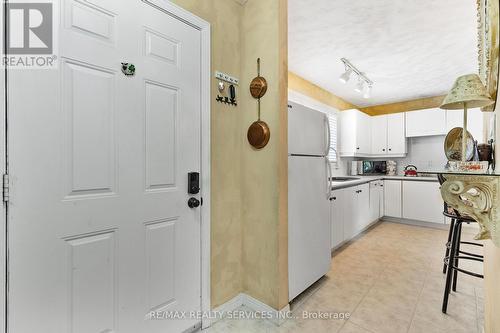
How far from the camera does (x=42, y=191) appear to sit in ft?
3.48

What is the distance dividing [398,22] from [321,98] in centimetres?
188

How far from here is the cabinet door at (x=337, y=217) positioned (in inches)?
114

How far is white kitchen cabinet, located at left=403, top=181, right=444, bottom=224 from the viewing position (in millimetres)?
4133

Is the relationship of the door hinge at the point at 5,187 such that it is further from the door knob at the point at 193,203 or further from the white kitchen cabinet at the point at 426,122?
the white kitchen cabinet at the point at 426,122

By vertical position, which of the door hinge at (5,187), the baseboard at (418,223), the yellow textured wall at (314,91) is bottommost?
the baseboard at (418,223)

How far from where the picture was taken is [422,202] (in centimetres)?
426

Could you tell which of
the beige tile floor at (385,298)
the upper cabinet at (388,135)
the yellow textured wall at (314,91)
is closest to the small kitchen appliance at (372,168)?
the upper cabinet at (388,135)

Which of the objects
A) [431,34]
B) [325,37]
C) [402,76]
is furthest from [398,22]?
[402,76]

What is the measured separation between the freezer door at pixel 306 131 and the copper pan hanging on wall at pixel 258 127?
21cm

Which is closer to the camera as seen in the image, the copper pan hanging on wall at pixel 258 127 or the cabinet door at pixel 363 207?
the copper pan hanging on wall at pixel 258 127

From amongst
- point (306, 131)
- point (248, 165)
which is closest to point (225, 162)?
point (248, 165)

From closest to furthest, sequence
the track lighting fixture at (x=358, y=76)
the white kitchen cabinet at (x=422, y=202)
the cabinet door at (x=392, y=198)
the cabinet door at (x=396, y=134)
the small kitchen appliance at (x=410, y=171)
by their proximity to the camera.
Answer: the track lighting fixture at (x=358, y=76)
the white kitchen cabinet at (x=422, y=202)
the cabinet door at (x=392, y=198)
the small kitchen appliance at (x=410, y=171)
the cabinet door at (x=396, y=134)

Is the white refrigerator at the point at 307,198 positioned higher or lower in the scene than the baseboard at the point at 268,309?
higher

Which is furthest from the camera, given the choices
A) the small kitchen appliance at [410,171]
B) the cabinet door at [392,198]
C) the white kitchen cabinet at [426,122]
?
the small kitchen appliance at [410,171]
